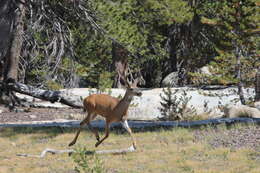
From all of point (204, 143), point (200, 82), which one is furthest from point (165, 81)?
point (204, 143)

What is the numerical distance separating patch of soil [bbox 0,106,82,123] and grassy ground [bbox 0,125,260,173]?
14.4 feet

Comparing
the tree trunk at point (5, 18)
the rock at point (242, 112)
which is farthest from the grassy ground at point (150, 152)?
the tree trunk at point (5, 18)

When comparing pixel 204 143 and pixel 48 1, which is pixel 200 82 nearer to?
pixel 48 1

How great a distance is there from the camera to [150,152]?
38.0 feet

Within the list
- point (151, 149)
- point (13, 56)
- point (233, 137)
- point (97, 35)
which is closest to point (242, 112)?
point (233, 137)

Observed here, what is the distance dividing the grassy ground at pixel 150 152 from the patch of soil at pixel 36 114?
14.4 ft

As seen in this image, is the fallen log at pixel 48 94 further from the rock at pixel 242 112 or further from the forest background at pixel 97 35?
the rock at pixel 242 112

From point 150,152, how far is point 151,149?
38 centimetres

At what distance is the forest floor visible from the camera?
10.1m

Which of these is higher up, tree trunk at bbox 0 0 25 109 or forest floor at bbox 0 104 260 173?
tree trunk at bbox 0 0 25 109

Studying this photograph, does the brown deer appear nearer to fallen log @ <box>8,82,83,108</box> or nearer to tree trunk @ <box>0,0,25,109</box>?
tree trunk @ <box>0,0,25,109</box>

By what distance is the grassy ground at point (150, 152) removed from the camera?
10.1 m

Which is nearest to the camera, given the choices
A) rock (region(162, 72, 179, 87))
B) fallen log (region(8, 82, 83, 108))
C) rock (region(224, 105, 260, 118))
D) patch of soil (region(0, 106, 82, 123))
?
rock (region(224, 105, 260, 118))

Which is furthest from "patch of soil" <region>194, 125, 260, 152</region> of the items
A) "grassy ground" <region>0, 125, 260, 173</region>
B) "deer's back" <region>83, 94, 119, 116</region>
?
"deer's back" <region>83, 94, 119, 116</region>
